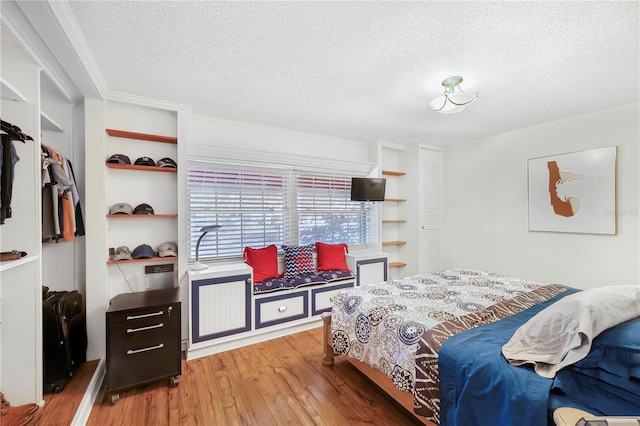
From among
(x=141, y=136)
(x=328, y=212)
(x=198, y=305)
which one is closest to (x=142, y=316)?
(x=198, y=305)

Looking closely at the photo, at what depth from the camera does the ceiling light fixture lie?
7.18ft

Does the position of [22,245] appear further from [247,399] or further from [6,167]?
[247,399]

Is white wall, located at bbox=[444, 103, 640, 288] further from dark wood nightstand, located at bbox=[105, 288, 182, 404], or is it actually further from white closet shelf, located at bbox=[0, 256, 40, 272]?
white closet shelf, located at bbox=[0, 256, 40, 272]

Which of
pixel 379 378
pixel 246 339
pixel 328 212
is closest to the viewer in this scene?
pixel 379 378

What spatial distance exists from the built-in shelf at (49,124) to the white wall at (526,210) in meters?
4.92

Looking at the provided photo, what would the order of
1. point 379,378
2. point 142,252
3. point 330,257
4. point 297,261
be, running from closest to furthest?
point 379,378 < point 142,252 < point 297,261 < point 330,257

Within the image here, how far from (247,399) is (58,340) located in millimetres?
1455

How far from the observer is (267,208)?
3.45 metres

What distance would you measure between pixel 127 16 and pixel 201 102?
116cm

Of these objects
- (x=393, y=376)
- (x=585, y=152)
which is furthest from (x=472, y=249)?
(x=393, y=376)

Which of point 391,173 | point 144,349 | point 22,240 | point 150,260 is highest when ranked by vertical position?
point 391,173

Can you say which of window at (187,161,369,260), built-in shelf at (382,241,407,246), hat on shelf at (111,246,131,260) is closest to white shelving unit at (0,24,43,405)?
hat on shelf at (111,246,131,260)

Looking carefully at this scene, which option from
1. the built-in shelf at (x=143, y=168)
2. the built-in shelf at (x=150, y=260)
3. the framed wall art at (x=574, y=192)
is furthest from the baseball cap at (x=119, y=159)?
the framed wall art at (x=574, y=192)

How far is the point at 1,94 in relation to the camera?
153cm
